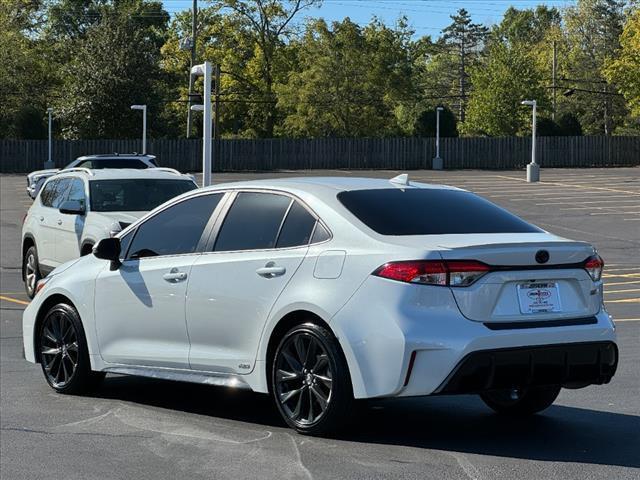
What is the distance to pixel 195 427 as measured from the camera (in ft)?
25.8

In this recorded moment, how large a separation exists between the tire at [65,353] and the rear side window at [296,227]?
2117 millimetres

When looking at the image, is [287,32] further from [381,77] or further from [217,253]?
[217,253]

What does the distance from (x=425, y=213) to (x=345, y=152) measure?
63.8 m

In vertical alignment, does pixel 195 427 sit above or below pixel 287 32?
below

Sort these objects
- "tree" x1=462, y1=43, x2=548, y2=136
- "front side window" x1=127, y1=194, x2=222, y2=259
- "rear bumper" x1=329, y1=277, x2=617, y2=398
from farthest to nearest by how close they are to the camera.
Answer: "tree" x1=462, y1=43, x2=548, y2=136 < "front side window" x1=127, y1=194, x2=222, y2=259 < "rear bumper" x1=329, y1=277, x2=617, y2=398

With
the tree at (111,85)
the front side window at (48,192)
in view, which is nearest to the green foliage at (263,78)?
the tree at (111,85)

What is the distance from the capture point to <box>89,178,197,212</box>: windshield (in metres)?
16.7

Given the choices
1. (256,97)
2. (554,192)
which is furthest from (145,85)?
(554,192)

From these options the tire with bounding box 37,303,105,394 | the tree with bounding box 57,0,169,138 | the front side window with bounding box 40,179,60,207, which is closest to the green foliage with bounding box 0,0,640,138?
the tree with bounding box 57,0,169,138

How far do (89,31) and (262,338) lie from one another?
2817 inches

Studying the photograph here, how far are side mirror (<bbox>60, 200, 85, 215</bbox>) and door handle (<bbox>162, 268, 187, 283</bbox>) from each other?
8537 millimetres

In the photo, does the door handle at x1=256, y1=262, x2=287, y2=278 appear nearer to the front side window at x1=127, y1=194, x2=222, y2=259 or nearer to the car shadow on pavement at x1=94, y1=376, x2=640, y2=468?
the front side window at x1=127, y1=194, x2=222, y2=259

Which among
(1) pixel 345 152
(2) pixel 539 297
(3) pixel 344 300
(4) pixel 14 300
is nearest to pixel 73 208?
(4) pixel 14 300

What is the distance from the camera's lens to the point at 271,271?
758 cm
